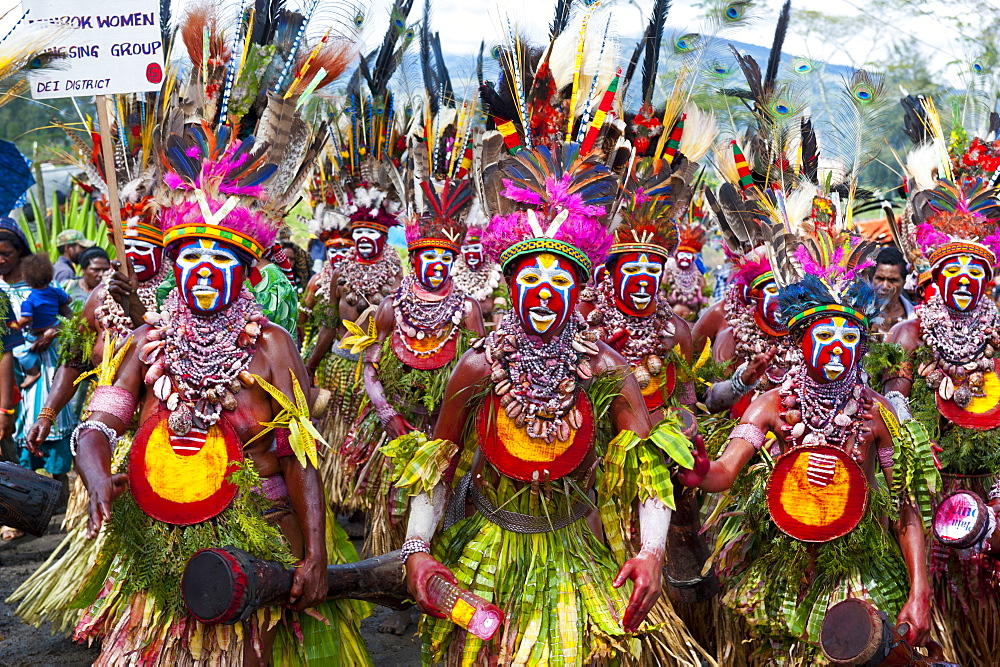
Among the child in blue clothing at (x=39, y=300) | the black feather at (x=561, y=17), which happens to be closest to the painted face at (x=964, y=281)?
the black feather at (x=561, y=17)

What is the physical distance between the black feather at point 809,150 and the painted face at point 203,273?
121 inches

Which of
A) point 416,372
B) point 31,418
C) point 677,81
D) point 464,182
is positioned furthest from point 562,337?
point 31,418

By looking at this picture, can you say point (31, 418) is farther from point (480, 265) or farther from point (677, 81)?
point (677, 81)

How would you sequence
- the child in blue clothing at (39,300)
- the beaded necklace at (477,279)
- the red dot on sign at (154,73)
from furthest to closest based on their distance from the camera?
the beaded necklace at (477,279)
the child in blue clothing at (39,300)
the red dot on sign at (154,73)

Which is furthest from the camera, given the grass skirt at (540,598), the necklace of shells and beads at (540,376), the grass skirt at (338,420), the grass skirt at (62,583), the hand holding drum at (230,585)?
the grass skirt at (338,420)

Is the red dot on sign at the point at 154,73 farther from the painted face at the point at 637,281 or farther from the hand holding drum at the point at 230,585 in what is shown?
the painted face at the point at 637,281

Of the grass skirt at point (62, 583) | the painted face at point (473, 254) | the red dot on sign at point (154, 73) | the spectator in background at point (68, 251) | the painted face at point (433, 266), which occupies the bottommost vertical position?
the spectator in background at point (68, 251)

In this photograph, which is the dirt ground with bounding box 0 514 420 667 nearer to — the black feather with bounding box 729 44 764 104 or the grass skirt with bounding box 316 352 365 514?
the grass skirt with bounding box 316 352 365 514

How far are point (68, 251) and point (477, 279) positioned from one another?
437cm

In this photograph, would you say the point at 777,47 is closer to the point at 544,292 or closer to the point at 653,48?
the point at 653,48

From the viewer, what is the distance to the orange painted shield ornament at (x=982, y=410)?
5168 millimetres

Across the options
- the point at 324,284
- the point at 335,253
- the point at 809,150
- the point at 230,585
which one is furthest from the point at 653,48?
the point at 324,284

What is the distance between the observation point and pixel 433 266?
6.68 m

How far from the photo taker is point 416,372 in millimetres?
6480
